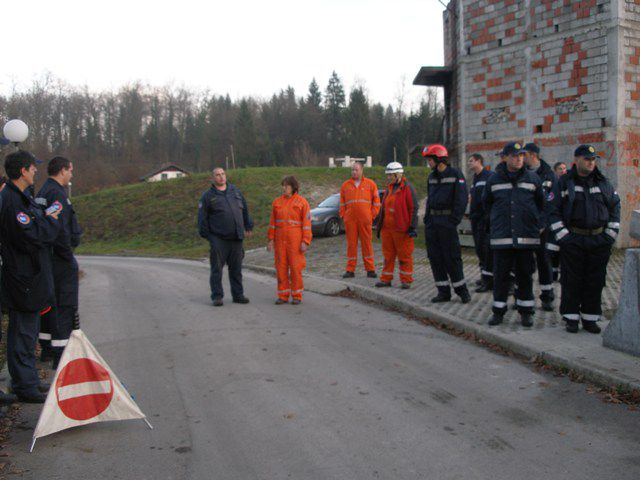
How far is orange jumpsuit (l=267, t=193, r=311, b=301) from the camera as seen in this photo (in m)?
9.66

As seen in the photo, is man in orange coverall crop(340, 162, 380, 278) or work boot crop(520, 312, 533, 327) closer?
Answer: work boot crop(520, 312, 533, 327)

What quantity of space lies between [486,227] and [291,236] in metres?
2.93

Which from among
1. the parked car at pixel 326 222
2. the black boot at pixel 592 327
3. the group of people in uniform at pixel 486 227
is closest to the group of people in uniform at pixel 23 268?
the group of people in uniform at pixel 486 227

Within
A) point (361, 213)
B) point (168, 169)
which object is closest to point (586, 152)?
point (361, 213)

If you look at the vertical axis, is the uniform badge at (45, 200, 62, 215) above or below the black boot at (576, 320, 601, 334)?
above

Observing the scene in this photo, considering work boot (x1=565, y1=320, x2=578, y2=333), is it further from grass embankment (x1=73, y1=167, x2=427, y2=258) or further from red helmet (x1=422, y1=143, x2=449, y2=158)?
grass embankment (x1=73, y1=167, x2=427, y2=258)

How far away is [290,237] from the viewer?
9641 mm

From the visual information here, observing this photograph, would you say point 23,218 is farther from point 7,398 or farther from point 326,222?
point 326,222

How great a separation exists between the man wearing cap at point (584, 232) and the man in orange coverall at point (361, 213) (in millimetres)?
5002

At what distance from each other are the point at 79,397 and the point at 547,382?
156 inches

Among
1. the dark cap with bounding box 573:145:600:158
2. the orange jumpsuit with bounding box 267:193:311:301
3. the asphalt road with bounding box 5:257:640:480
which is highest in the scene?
the dark cap with bounding box 573:145:600:158

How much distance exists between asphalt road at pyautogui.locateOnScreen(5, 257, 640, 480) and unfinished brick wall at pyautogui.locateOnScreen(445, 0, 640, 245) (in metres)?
9.58

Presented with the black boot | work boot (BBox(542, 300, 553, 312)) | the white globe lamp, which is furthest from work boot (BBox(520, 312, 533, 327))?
the white globe lamp

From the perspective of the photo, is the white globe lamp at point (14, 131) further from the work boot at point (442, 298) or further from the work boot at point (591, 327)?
the work boot at point (591, 327)
